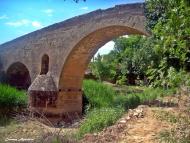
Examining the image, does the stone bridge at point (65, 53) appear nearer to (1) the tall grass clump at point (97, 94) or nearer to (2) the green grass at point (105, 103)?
(1) the tall grass clump at point (97, 94)

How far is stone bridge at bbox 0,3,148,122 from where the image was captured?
15906mm

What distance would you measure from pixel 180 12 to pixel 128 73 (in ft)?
90.5

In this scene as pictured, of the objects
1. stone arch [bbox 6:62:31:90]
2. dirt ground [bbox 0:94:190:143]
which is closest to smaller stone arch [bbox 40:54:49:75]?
stone arch [bbox 6:62:31:90]

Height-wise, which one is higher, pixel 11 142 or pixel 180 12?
pixel 180 12

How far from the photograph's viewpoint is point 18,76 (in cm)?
2480

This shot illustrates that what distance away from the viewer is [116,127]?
8.45 metres

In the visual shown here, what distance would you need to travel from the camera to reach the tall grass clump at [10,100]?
18.5 meters

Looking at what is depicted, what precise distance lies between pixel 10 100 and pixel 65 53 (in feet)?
11.8

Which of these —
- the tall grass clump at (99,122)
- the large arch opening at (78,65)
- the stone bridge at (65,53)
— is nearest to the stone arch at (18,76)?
the stone bridge at (65,53)

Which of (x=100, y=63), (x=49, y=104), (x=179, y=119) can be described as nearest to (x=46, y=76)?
(x=49, y=104)

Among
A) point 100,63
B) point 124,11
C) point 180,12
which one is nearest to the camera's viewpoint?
point 180,12

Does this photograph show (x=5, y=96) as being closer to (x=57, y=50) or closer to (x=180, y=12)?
(x=57, y=50)

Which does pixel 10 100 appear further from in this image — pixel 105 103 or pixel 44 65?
pixel 105 103

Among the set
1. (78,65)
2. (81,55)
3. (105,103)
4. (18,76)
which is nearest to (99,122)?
(81,55)
